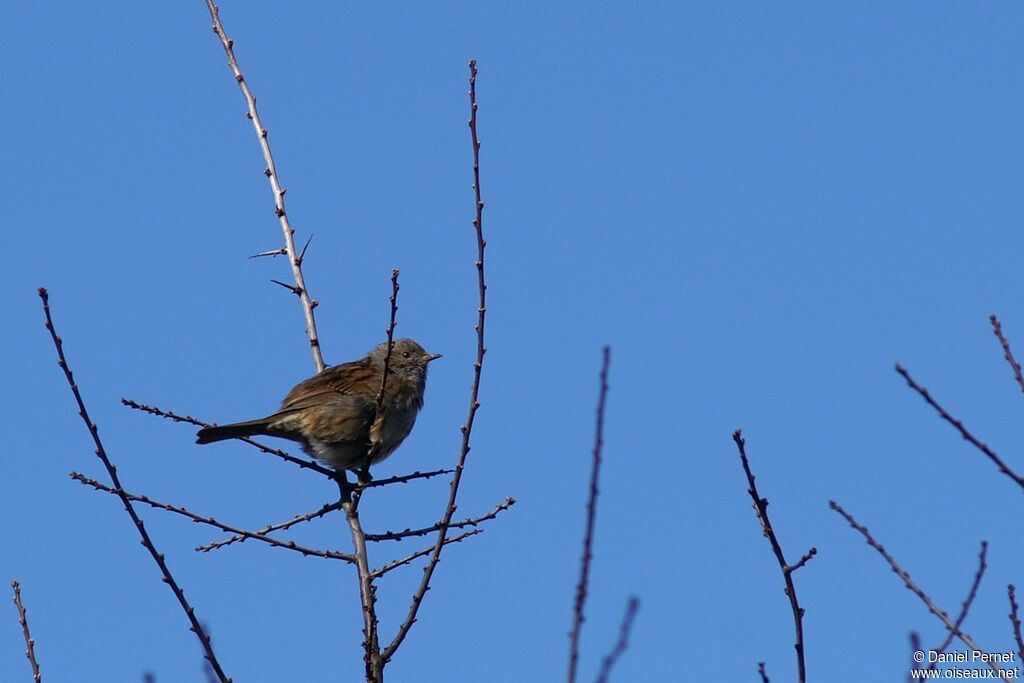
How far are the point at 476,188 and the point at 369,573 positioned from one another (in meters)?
1.66

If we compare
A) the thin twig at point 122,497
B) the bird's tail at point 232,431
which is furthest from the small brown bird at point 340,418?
the thin twig at point 122,497

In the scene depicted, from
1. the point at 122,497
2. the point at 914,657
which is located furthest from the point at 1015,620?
the point at 122,497

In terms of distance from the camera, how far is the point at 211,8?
6.73m

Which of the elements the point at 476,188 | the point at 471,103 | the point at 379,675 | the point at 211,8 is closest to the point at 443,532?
the point at 379,675

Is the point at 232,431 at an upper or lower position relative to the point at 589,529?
upper

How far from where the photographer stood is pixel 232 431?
815 cm

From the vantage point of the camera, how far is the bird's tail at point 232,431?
7805mm

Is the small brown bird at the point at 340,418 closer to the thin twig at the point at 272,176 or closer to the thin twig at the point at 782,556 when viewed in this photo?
the thin twig at the point at 272,176

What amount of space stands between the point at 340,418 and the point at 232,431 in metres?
0.69

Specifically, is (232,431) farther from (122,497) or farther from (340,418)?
(122,497)

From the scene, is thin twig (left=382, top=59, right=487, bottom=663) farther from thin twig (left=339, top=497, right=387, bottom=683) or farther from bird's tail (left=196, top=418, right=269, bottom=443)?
bird's tail (left=196, top=418, right=269, bottom=443)

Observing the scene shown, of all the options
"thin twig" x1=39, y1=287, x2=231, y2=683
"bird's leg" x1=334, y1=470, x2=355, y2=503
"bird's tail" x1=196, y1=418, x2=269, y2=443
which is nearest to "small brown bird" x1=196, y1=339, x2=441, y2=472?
"bird's tail" x1=196, y1=418, x2=269, y2=443

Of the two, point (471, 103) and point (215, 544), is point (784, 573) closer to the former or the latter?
point (471, 103)

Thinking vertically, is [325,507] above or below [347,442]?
below
